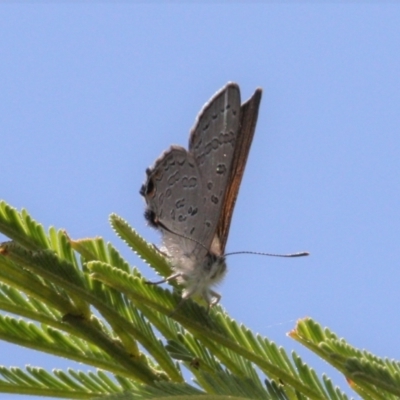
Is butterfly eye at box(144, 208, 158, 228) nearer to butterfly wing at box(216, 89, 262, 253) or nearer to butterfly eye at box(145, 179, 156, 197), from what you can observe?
butterfly eye at box(145, 179, 156, 197)

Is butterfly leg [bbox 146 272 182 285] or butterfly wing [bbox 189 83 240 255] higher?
butterfly wing [bbox 189 83 240 255]

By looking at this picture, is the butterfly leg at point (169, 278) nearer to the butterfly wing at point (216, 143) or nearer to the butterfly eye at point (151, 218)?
the butterfly wing at point (216, 143)

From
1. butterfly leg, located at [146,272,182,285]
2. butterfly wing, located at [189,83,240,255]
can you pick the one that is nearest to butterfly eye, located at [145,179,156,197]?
butterfly wing, located at [189,83,240,255]

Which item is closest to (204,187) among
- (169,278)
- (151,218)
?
(151,218)

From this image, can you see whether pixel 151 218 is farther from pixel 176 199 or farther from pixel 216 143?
pixel 216 143

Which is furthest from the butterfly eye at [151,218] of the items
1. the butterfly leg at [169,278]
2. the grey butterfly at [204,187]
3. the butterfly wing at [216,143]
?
the butterfly leg at [169,278]

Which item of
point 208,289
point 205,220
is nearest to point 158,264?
point 208,289

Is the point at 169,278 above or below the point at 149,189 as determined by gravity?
below
